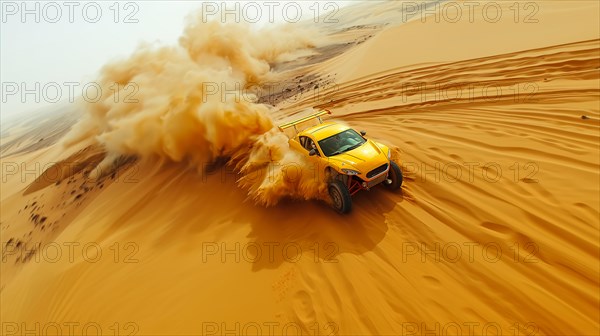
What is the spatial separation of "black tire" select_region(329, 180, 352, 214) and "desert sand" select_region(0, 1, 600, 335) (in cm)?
27

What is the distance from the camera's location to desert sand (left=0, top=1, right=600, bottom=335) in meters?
4.11

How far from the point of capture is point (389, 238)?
523 centimetres

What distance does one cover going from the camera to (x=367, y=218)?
5746 mm

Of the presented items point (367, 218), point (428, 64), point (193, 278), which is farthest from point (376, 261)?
point (428, 64)

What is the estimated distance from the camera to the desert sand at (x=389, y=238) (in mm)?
4109

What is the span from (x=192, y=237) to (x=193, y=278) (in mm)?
1179

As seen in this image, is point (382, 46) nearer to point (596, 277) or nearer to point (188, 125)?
point (188, 125)

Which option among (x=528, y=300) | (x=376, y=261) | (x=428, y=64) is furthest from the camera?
(x=428, y=64)

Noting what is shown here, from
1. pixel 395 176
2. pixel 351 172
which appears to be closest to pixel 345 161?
pixel 351 172

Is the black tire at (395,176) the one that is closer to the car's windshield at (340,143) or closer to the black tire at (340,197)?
the car's windshield at (340,143)

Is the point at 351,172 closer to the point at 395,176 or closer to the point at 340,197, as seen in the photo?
the point at 340,197

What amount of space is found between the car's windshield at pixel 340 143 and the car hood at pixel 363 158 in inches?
5.8

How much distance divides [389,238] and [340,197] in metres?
1.10

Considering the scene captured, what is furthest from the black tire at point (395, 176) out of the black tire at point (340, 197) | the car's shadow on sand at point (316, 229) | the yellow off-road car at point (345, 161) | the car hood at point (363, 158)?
the black tire at point (340, 197)
